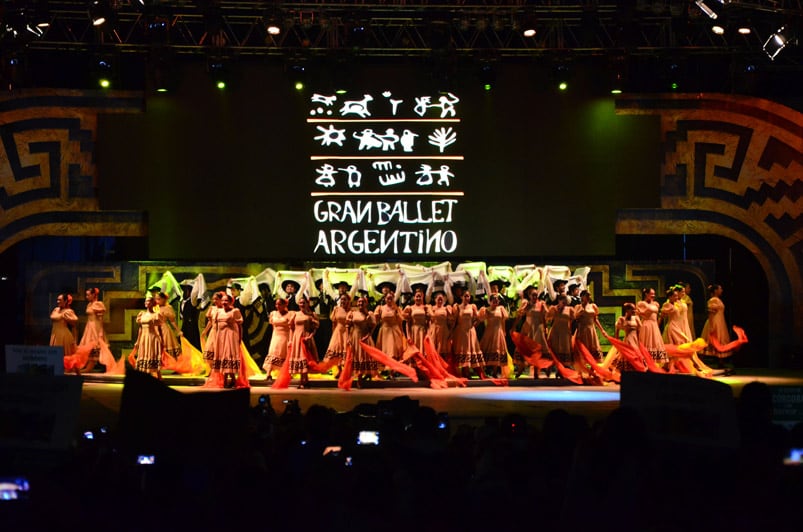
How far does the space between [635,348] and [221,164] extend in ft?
19.4

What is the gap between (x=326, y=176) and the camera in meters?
15.0

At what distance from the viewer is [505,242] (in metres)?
15.0

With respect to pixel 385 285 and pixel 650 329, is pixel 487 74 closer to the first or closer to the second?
pixel 385 285

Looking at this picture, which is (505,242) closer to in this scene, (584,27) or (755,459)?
(584,27)

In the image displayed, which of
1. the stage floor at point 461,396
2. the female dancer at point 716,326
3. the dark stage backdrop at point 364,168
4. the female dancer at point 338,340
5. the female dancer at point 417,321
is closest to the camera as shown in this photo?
the stage floor at point 461,396

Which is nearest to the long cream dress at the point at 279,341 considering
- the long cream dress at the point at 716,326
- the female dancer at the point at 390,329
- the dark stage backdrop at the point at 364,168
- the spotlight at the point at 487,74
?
the female dancer at the point at 390,329

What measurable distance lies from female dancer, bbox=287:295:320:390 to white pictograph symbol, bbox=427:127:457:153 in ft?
9.34

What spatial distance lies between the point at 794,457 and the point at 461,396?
9.19m

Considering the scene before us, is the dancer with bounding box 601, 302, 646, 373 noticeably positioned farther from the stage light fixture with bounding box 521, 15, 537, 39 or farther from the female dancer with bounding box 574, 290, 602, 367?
the stage light fixture with bounding box 521, 15, 537, 39

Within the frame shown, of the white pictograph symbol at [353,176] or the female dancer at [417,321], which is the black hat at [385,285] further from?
the white pictograph symbol at [353,176]

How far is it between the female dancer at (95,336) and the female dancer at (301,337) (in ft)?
8.98

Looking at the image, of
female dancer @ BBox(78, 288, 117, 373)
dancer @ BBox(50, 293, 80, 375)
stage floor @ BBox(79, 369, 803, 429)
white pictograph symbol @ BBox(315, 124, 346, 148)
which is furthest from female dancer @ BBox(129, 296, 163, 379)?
white pictograph symbol @ BBox(315, 124, 346, 148)

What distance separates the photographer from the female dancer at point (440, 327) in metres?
14.3

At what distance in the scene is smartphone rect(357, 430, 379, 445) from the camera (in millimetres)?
4863
